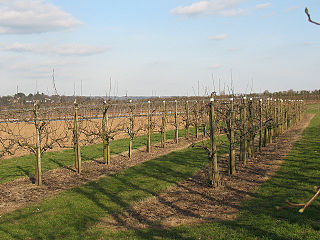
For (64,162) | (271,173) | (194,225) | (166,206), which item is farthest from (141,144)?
(194,225)

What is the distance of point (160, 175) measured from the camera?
10000 millimetres

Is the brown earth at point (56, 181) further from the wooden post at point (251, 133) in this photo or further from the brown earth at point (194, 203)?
the wooden post at point (251, 133)

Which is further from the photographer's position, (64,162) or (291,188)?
(64,162)

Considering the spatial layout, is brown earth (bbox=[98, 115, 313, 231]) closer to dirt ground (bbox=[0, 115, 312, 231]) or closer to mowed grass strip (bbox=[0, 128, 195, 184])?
dirt ground (bbox=[0, 115, 312, 231])

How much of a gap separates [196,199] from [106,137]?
5.10 metres

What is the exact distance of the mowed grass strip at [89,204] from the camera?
6.05 m

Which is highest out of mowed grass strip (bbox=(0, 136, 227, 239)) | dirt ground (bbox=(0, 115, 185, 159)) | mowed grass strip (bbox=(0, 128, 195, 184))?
dirt ground (bbox=(0, 115, 185, 159))

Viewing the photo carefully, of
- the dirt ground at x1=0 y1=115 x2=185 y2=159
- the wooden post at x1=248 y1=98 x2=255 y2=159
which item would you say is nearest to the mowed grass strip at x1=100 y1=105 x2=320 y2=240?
the wooden post at x1=248 y1=98 x2=255 y2=159

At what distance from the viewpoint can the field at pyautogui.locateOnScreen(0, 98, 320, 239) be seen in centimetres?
571

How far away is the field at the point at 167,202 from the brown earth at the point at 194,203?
0.07 feet

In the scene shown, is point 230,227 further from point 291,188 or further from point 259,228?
point 291,188

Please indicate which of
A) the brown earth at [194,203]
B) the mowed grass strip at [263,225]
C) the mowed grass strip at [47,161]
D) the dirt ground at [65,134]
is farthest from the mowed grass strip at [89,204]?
the mowed grass strip at [47,161]

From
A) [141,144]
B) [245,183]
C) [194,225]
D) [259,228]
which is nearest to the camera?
[259,228]

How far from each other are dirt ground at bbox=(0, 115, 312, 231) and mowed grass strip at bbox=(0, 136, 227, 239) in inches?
14.2
